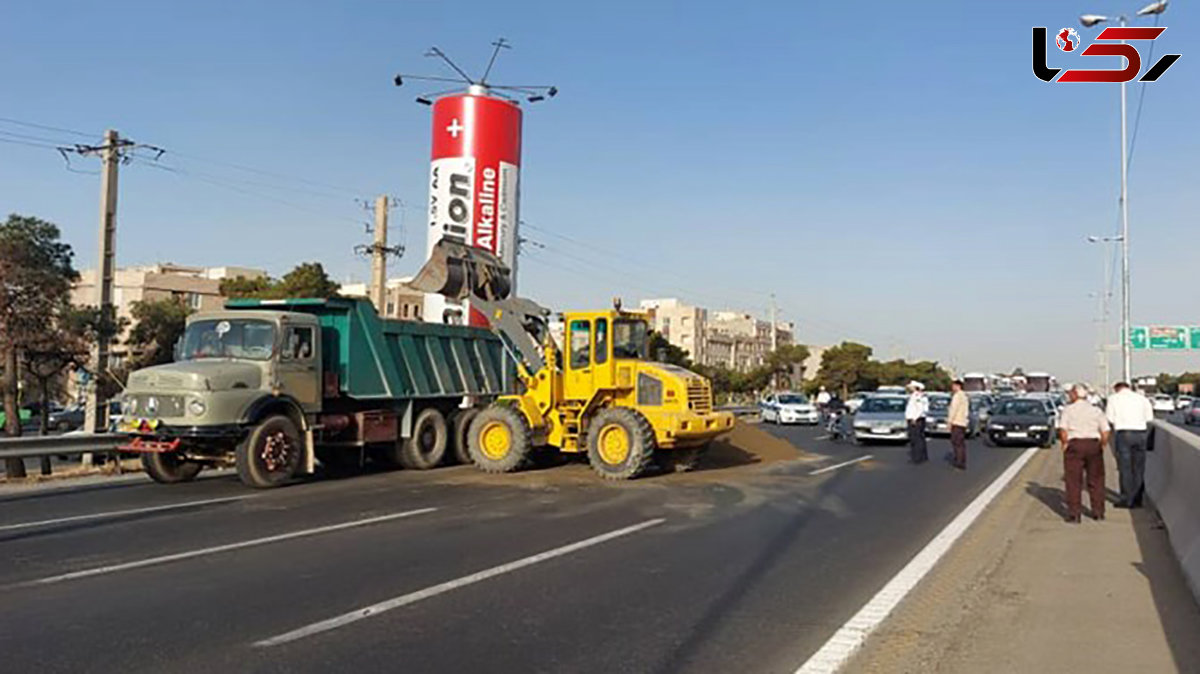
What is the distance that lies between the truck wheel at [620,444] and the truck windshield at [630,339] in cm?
125

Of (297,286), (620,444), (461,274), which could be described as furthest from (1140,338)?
(461,274)

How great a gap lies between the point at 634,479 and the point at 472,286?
15.0 ft

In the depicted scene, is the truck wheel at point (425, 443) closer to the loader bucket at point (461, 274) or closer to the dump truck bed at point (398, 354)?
the dump truck bed at point (398, 354)

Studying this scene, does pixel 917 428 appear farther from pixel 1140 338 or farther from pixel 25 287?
pixel 1140 338

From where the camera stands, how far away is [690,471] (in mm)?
18500

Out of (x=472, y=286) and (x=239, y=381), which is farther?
(x=472, y=286)

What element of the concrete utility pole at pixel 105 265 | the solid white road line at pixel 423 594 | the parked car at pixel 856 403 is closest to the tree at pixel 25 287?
the concrete utility pole at pixel 105 265

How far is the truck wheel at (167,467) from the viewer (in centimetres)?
1484

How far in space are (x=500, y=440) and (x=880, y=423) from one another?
14.0m

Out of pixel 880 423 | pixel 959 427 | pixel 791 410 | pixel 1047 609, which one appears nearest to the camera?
pixel 1047 609

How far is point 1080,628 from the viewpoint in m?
6.84

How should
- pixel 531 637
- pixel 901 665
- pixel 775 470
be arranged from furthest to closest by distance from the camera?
pixel 775 470 < pixel 531 637 < pixel 901 665

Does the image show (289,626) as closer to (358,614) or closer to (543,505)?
(358,614)

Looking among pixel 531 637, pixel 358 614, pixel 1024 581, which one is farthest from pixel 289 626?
pixel 1024 581
